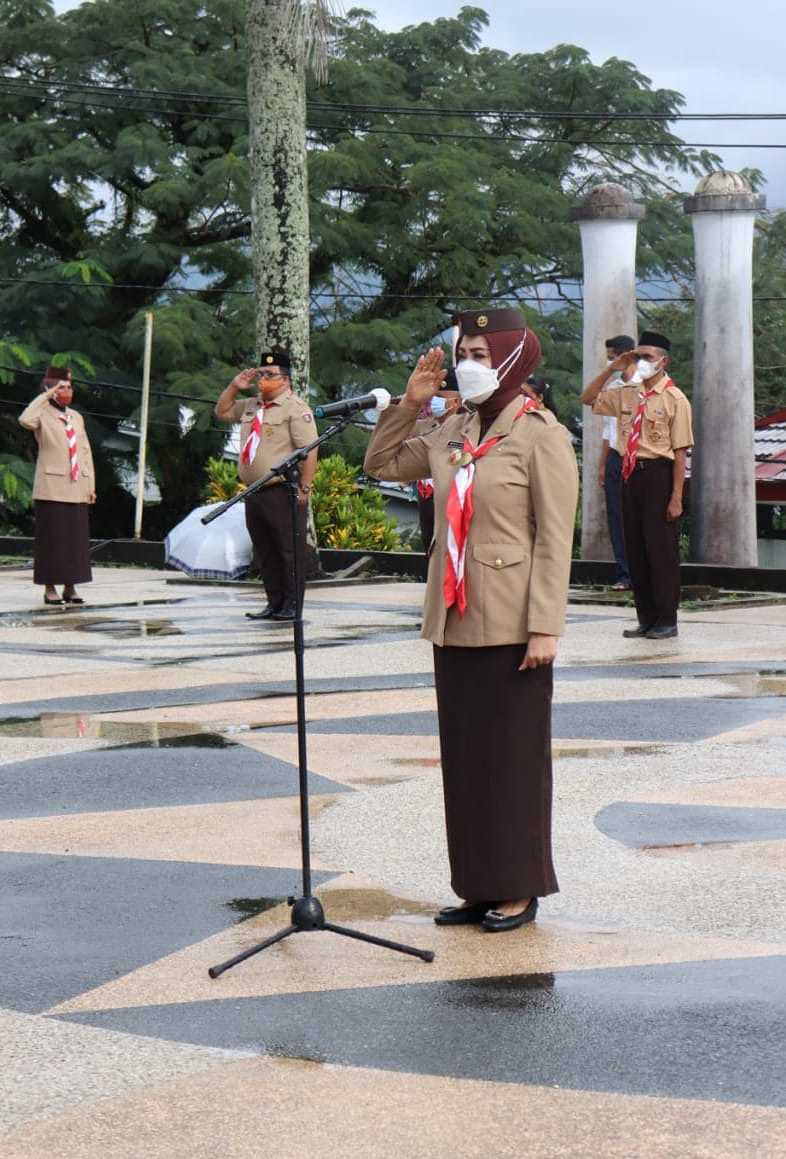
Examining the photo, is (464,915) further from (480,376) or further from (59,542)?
(59,542)

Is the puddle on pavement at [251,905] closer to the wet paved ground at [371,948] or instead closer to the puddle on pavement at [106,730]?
the wet paved ground at [371,948]

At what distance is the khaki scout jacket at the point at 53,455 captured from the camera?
1641 cm

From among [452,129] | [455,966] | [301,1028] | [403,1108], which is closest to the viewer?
[403,1108]

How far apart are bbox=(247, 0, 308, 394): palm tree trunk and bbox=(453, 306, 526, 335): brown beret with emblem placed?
46.5 feet

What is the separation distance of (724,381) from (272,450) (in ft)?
19.6

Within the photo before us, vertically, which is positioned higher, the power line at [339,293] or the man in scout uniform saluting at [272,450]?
the power line at [339,293]

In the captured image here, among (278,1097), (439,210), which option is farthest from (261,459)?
(439,210)

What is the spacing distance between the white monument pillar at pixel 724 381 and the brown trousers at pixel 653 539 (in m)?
5.97

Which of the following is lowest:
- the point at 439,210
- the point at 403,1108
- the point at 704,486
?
the point at 403,1108

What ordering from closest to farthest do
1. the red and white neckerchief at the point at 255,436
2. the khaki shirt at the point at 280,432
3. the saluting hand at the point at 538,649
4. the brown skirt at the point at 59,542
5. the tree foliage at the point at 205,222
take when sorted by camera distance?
the saluting hand at the point at 538,649 → the khaki shirt at the point at 280,432 → the red and white neckerchief at the point at 255,436 → the brown skirt at the point at 59,542 → the tree foliage at the point at 205,222

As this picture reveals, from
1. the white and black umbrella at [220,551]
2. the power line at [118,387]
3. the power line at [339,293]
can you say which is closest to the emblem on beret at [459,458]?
the white and black umbrella at [220,551]

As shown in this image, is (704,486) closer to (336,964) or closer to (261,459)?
(261,459)

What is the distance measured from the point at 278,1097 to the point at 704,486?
1534cm

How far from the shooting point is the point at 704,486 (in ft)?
63.5
